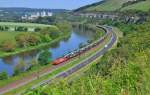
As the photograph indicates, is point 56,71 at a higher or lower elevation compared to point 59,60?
higher

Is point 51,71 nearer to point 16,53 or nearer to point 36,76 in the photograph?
point 36,76

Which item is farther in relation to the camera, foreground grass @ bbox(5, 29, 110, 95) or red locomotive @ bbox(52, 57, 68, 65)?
red locomotive @ bbox(52, 57, 68, 65)

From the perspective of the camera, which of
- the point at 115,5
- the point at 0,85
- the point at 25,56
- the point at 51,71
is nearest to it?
the point at 0,85

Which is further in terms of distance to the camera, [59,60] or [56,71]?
[59,60]

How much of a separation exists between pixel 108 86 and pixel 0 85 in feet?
77.7

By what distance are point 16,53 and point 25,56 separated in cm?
363

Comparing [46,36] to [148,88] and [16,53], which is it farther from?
[148,88]

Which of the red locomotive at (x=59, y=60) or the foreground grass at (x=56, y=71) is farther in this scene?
the red locomotive at (x=59, y=60)

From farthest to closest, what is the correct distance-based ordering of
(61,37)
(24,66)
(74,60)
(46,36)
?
(61,37) → (46,36) → (74,60) → (24,66)

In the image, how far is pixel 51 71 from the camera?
129ft

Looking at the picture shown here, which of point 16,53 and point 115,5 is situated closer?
point 16,53

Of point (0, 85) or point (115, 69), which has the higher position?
point (115, 69)

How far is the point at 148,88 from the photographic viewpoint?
10.1m

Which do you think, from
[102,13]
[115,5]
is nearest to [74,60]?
[102,13]
